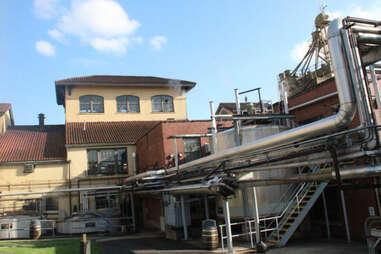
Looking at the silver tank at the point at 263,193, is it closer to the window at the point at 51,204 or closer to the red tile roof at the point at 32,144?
the window at the point at 51,204

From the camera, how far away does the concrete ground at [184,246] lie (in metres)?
12.8

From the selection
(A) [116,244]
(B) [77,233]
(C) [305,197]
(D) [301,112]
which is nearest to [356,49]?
(C) [305,197]

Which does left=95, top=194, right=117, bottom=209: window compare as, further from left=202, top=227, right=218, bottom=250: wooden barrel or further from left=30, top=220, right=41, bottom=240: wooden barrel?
left=202, top=227, right=218, bottom=250: wooden barrel

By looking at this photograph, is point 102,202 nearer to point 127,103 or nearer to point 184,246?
point 127,103

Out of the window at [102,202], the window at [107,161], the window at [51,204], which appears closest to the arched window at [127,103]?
the window at [107,161]

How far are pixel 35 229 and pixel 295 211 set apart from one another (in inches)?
610

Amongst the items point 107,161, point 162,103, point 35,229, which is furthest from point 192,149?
point 162,103

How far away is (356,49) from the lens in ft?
27.6

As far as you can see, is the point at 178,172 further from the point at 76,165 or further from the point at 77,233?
the point at 76,165

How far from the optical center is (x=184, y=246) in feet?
52.1

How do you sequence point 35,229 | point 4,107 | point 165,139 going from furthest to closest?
point 4,107, point 35,229, point 165,139

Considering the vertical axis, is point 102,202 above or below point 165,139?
below

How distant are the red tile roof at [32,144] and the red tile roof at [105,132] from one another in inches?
60.2

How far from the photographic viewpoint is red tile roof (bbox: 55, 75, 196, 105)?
105 feet
